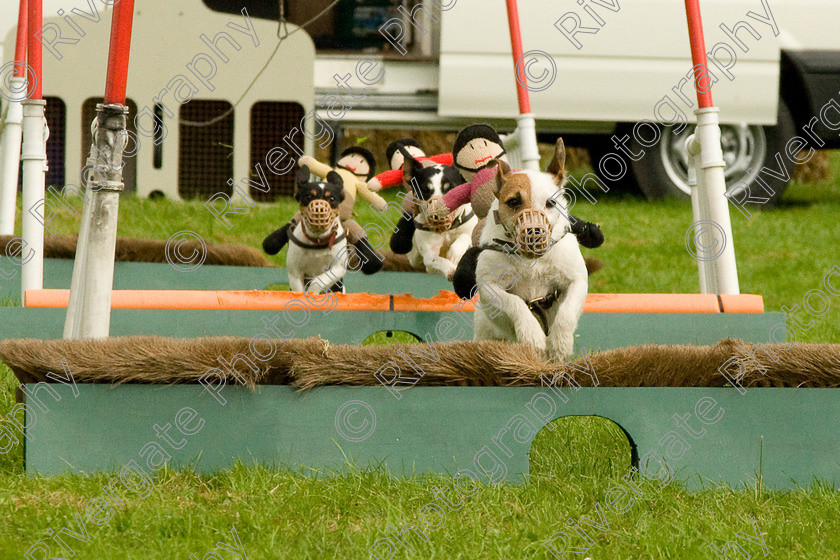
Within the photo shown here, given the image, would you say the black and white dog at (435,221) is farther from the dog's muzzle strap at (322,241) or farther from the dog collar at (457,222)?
the dog's muzzle strap at (322,241)

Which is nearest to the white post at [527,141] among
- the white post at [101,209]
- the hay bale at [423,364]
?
the hay bale at [423,364]

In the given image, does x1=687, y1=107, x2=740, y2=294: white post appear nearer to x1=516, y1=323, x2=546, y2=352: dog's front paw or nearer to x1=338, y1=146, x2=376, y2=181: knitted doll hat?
x1=516, y1=323, x2=546, y2=352: dog's front paw

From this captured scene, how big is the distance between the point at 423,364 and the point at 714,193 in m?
1.63

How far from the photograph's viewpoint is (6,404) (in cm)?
300

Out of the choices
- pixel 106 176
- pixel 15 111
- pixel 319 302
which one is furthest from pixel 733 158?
pixel 106 176

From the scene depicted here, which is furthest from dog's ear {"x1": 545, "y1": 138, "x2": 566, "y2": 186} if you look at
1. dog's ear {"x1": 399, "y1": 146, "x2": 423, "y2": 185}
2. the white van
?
the white van

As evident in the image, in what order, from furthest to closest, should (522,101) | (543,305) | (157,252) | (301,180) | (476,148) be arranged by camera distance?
(157,252)
(522,101)
(301,180)
(476,148)
(543,305)

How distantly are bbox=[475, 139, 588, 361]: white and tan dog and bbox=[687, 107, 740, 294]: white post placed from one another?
1.08m

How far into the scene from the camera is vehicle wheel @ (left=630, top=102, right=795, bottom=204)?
786 cm

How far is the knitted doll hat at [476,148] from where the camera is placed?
3.41m

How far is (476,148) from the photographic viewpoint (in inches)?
135

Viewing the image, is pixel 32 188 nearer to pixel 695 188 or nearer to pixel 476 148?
pixel 476 148

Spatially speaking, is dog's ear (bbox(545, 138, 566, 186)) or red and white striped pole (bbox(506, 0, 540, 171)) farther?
red and white striped pole (bbox(506, 0, 540, 171))

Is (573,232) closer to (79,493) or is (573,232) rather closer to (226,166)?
(79,493)
